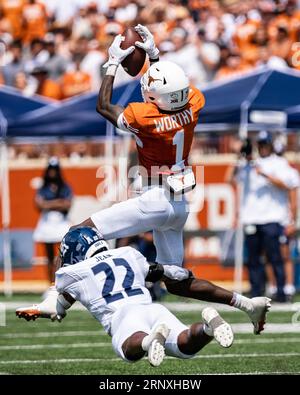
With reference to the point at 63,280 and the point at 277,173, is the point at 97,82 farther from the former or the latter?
the point at 63,280

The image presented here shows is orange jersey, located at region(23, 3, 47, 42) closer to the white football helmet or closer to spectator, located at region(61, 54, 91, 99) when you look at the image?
spectator, located at region(61, 54, 91, 99)

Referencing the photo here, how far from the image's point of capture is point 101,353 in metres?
8.45

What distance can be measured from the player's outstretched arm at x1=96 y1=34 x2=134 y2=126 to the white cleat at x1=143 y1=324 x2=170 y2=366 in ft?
7.03

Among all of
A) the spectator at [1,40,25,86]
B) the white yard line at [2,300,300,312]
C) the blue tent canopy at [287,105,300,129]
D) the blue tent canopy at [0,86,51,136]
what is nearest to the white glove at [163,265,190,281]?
the white yard line at [2,300,300,312]

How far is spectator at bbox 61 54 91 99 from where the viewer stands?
1645 cm

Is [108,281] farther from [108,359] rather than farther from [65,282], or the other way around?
[108,359]

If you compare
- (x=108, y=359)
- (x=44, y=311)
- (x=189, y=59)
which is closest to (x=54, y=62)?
(x=189, y=59)

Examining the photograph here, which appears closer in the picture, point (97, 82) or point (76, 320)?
point (76, 320)

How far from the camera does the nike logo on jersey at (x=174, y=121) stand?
7562mm

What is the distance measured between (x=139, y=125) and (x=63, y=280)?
61.8 inches

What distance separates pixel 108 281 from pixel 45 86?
35.9 ft

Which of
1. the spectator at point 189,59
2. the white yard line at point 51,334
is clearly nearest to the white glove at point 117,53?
the white yard line at point 51,334

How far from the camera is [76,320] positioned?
11250mm
